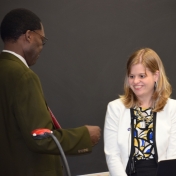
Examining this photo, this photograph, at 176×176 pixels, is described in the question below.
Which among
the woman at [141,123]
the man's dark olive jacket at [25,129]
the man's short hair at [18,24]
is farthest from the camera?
the woman at [141,123]

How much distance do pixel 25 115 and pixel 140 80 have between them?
2.53 feet

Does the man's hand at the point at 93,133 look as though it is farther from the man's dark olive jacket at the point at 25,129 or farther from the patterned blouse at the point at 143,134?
the patterned blouse at the point at 143,134

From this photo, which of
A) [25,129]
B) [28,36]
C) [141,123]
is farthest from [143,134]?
[28,36]

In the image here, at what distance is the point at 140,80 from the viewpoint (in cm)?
241

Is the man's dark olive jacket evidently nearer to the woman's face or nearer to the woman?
the woman

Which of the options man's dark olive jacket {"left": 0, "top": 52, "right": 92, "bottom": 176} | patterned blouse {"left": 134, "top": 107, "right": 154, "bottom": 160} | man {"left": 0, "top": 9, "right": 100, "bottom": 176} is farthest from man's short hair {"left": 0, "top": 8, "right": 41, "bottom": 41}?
patterned blouse {"left": 134, "top": 107, "right": 154, "bottom": 160}

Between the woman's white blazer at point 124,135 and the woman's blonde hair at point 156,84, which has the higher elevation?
the woman's blonde hair at point 156,84

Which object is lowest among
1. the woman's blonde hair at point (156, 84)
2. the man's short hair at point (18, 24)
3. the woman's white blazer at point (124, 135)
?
the woman's white blazer at point (124, 135)

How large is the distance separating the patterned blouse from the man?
27cm

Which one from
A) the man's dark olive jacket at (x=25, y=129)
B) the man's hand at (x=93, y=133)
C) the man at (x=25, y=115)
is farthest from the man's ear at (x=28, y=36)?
the man's hand at (x=93, y=133)

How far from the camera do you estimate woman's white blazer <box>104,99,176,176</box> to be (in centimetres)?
232

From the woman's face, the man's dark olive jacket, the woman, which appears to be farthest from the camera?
the woman's face

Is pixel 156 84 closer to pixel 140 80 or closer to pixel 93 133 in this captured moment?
pixel 140 80

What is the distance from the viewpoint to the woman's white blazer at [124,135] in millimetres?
2324
